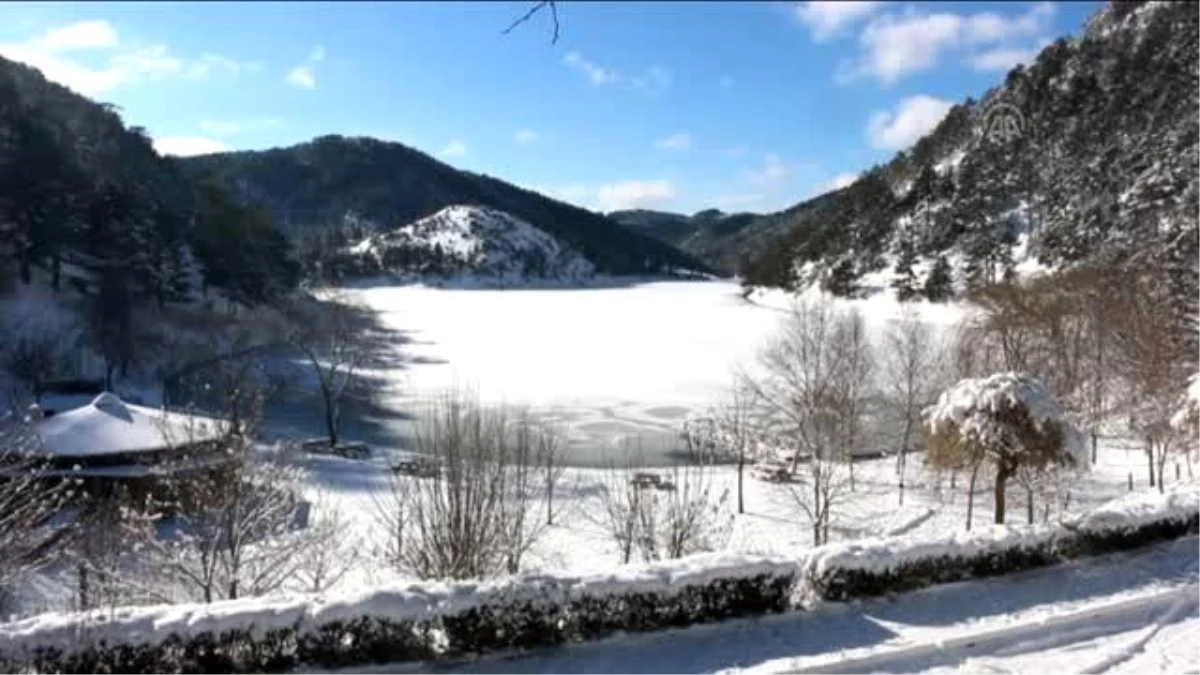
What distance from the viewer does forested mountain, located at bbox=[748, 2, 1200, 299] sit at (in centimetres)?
8612

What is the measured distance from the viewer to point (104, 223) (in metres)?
63.2

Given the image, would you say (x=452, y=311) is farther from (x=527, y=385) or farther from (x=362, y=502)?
(x=362, y=502)

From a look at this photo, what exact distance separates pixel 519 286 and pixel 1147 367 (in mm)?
168325

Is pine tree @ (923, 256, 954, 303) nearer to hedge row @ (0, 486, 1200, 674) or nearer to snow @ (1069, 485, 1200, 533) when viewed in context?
snow @ (1069, 485, 1200, 533)

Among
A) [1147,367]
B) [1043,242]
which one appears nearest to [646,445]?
[1147,367]

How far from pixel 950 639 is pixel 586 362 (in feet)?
181

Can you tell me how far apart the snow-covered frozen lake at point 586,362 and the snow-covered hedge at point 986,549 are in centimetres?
2442

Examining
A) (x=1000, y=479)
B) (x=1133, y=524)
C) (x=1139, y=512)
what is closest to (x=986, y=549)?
(x=1133, y=524)

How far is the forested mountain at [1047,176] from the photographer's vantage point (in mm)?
86125

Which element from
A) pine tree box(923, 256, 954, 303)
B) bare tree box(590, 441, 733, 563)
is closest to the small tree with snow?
bare tree box(590, 441, 733, 563)

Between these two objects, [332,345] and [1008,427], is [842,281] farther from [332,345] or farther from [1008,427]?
[1008,427]

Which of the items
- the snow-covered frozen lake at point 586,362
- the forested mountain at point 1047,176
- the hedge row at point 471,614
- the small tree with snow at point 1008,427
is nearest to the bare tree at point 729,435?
the snow-covered frozen lake at point 586,362

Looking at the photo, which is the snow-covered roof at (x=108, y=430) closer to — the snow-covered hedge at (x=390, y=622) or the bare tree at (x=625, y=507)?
the bare tree at (x=625, y=507)

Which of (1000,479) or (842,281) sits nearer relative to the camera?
(1000,479)
